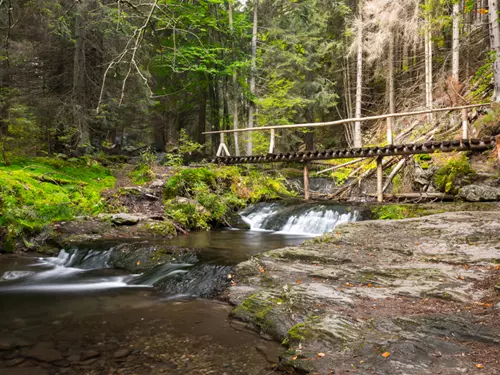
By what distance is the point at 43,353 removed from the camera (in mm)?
3475

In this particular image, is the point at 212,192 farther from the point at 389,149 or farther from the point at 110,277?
the point at 110,277

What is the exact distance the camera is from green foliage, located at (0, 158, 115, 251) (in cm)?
833

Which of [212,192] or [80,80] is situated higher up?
[80,80]

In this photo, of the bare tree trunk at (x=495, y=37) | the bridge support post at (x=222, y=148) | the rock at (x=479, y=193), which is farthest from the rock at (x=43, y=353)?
the bridge support post at (x=222, y=148)

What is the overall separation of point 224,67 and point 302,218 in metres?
8.51

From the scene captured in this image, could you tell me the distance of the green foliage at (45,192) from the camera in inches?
328

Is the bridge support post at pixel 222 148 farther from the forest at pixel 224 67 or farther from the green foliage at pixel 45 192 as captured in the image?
the green foliage at pixel 45 192

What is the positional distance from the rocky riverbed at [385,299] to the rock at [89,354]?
1570 millimetres

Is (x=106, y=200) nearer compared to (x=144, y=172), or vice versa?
(x=106, y=200)

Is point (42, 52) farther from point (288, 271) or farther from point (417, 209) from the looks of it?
point (417, 209)

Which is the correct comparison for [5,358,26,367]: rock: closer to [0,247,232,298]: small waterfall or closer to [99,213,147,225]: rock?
[0,247,232,298]: small waterfall

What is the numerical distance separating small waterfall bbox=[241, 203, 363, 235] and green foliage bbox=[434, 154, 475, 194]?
8.98 ft

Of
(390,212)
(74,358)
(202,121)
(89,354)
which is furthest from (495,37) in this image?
(74,358)

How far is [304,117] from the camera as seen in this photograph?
81.4 feet
